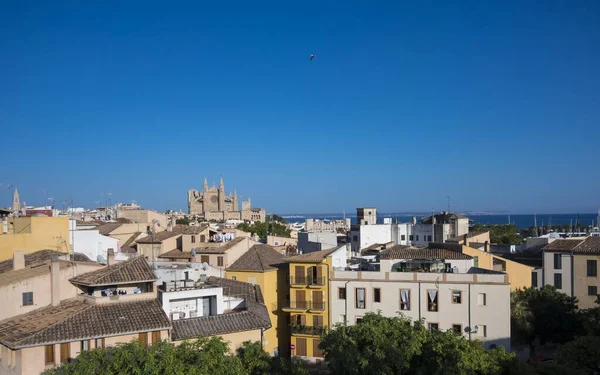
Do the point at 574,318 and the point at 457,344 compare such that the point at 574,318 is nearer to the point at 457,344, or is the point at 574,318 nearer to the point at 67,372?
the point at 457,344

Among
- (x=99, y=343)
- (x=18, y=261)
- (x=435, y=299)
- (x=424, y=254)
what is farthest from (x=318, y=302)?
(x=18, y=261)

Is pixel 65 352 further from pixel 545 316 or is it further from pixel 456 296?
pixel 545 316

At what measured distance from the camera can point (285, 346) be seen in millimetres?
44812

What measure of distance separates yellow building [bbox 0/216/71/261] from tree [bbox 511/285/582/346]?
34.3 meters

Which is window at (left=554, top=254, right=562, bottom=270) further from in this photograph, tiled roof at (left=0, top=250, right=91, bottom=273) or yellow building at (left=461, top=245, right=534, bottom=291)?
tiled roof at (left=0, top=250, right=91, bottom=273)

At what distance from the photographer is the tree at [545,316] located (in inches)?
1725

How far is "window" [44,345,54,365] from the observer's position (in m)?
25.7

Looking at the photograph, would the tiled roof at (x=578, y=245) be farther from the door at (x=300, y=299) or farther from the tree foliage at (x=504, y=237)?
the tree foliage at (x=504, y=237)

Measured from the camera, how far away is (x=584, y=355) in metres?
28.5

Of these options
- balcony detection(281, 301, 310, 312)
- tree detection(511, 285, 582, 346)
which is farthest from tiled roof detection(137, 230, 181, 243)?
tree detection(511, 285, 582, 346)

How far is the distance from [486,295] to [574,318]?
12.3m

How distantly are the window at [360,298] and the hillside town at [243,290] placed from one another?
0.24ft

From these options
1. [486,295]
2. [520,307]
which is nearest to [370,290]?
[486,295]

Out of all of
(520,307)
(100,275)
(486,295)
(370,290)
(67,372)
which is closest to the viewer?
(67,372)
